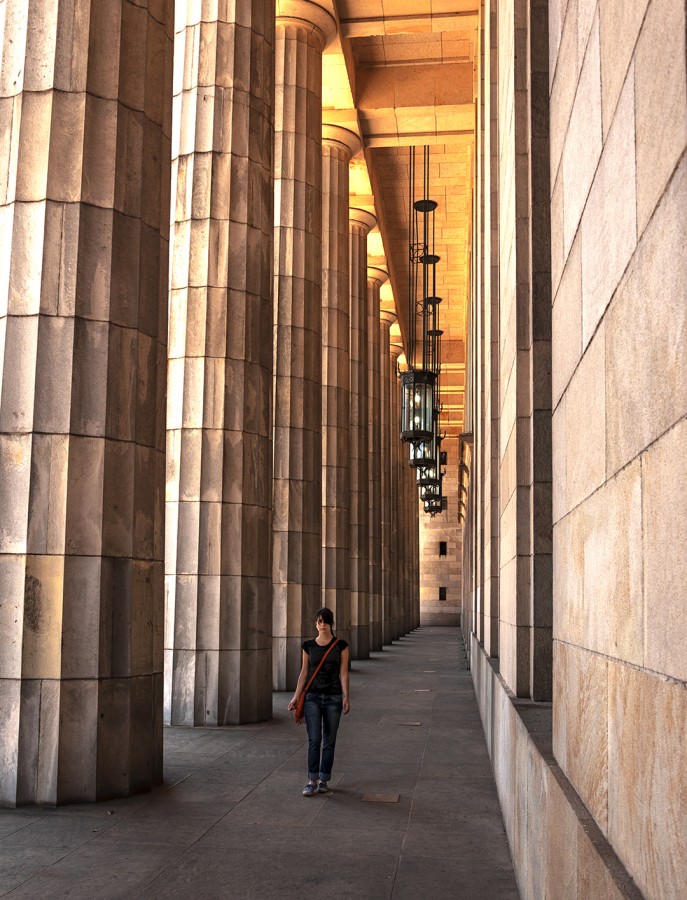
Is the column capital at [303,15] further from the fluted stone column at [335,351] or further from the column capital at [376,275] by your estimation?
the column capital at [376,275]

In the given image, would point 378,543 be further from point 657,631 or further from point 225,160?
point 657,631

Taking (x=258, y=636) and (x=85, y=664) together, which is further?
(x=258, y=636)

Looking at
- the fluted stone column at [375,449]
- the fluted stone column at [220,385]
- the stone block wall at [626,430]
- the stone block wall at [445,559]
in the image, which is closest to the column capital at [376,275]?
the fluted stone column at [375,449]

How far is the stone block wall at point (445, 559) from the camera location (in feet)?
219

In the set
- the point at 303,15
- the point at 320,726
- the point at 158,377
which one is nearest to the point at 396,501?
the point at 303,15

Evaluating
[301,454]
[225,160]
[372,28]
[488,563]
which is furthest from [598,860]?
[372,28]

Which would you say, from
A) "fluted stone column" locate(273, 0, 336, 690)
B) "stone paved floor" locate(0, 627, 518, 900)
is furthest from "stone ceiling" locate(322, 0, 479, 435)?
"stone paved floor" locate(0, 627, 518, 900)

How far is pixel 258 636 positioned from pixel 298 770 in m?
3.84

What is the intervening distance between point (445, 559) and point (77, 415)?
2412 inches

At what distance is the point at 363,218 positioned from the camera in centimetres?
2855

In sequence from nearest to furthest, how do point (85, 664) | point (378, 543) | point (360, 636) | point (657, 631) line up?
point (657, 631), point (85, 664), point (360, 636), point (378, 543)

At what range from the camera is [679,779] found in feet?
6.91

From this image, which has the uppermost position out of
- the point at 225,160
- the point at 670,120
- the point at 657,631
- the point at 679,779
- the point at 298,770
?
the point at 225,160

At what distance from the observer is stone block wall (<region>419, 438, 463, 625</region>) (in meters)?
66.8
